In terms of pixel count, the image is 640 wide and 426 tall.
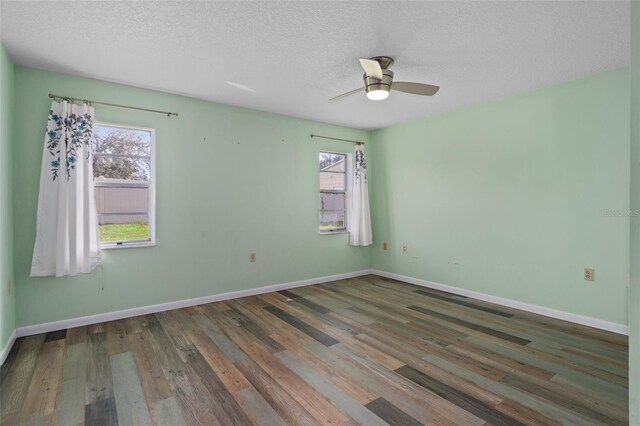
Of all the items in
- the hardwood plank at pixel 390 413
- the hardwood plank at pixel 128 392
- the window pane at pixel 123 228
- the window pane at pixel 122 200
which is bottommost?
the hardwood plank at pixel 390 413

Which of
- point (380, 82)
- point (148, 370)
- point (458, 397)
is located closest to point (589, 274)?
point (458, 397)

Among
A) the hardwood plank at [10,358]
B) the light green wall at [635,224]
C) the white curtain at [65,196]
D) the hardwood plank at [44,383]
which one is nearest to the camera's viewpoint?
the light green wall at [635,224]

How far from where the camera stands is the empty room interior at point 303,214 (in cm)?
211

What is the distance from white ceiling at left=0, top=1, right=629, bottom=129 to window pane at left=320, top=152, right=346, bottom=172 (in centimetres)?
164

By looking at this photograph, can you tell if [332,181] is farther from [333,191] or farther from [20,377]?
[20,377]

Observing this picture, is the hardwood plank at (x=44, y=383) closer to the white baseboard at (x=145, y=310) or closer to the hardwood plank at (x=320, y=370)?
the hardwood plank at (x=320, y=370)

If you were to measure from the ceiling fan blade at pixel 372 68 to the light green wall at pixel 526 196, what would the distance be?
6.81ft

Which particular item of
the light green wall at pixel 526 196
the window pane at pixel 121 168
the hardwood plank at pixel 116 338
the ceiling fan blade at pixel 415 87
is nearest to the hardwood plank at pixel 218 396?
the hardwood plank at pixel 116 338

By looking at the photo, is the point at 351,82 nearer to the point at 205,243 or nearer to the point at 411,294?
the point at 205,243

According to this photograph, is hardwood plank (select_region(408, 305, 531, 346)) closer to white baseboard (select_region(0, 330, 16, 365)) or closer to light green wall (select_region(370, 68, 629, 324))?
light green wall (select_region(370, 68, 629, 324))

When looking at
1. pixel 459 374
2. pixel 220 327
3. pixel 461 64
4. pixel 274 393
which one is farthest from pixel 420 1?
pixel 220 327

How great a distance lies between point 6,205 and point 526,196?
5.07 meters

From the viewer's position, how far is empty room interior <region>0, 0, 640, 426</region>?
6.92 ft

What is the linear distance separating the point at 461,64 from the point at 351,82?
41.1 inches
